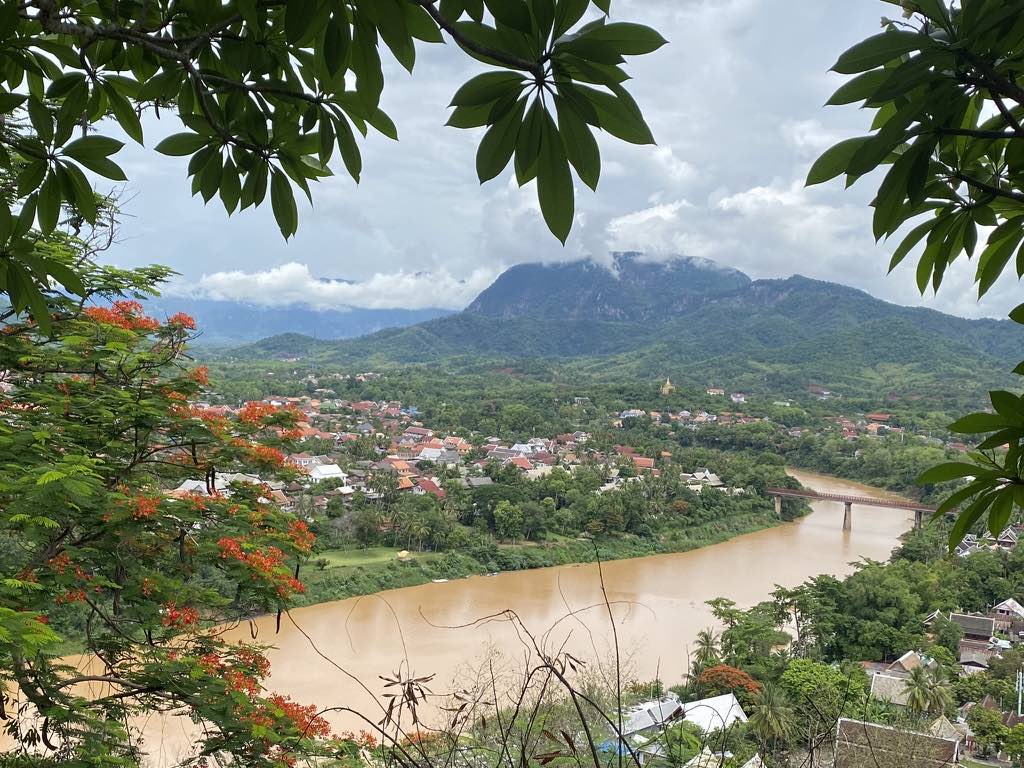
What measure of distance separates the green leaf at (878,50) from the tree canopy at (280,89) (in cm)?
11

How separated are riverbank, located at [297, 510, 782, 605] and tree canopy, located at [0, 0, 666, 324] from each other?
27.5ft

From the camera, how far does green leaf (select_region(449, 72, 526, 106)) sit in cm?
32

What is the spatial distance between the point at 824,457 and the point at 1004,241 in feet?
67.5

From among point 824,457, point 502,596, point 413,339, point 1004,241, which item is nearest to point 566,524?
point 502,596

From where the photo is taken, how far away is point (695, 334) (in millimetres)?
47969

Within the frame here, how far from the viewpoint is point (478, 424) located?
22953mm

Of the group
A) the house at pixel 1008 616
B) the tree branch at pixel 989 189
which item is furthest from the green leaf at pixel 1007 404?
the house at pixel 1008 616

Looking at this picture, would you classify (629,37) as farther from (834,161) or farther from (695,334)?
(695,334)

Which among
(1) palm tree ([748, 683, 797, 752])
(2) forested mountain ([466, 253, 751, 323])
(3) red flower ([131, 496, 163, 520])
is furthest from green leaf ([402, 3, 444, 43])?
(2) forested mountain ([466, 253, 751, 323])

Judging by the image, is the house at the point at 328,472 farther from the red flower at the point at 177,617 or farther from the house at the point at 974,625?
the red flower at the point at 177,617

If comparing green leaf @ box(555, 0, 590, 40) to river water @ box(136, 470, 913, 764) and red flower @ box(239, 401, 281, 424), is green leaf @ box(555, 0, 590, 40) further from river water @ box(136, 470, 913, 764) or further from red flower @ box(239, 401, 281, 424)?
river water @ box(136, 470, 913, 764)

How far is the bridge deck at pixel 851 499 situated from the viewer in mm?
13070

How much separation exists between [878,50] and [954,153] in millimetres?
176

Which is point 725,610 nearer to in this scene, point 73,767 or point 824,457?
point 73,767
